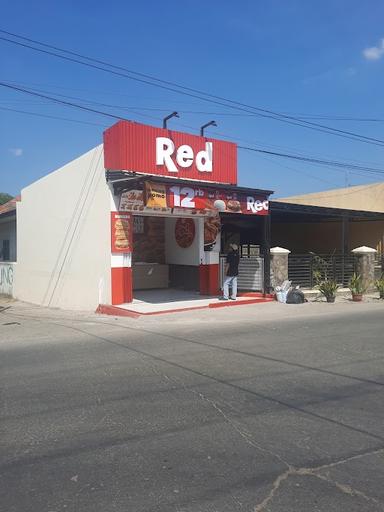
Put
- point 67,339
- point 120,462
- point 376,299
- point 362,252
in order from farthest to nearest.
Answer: point 362,252, point 376,299, point 67,339, point 120,462

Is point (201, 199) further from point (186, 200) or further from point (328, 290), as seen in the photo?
point (328, 290)

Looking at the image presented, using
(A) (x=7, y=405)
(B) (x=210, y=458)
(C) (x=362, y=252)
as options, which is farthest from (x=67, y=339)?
(C) (x=362, y=252)

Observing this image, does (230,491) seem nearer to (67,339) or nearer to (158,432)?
(158,432)

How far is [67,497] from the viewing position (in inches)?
141

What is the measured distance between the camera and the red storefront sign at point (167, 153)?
592 inches

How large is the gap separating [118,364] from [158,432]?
117 inches

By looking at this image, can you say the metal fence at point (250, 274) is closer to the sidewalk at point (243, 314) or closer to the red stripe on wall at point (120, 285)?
the sidewalk at point (243, 314)

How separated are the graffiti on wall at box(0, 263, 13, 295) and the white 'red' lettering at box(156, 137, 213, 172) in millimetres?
11516

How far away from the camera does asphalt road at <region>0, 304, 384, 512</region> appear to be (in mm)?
3619

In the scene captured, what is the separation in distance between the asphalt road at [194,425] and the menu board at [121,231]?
18.1 feet

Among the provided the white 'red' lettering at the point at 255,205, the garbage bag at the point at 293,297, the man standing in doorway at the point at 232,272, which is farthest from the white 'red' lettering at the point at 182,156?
the garbage bag at the point at 293,297

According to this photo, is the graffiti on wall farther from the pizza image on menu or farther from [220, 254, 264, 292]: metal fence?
[220, 254, 264, 292]: metal fence

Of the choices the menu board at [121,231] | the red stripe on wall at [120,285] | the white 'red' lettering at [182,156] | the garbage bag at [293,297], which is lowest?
the garbage bag at [293,297]

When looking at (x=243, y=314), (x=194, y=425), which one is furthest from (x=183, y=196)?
(x=194, y=425)
